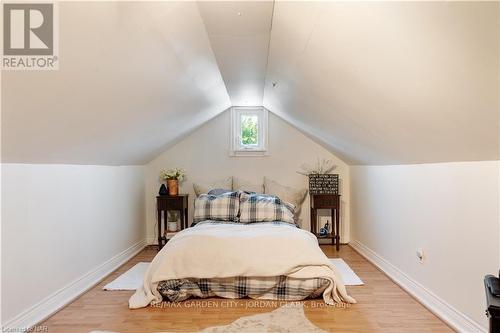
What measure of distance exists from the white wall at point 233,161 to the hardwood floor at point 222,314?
2.17 meters

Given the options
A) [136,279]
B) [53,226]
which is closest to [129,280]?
[136,279]

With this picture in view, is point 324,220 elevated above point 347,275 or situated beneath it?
elevated above

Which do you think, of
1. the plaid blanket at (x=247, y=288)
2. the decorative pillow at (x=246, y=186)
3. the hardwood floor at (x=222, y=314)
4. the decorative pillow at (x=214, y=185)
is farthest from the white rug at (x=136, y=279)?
the decorative pillow at (x=246, y=186)

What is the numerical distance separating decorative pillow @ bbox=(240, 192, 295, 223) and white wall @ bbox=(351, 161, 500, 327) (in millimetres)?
1105

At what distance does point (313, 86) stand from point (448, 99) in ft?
4.21

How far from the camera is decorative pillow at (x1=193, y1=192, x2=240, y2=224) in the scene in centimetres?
417

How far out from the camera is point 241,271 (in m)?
2.90

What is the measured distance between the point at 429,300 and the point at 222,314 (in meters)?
1.67

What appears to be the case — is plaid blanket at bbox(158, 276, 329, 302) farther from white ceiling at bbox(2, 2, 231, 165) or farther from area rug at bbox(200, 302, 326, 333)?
white ceiling at bbox(2, 2, 231, 165)

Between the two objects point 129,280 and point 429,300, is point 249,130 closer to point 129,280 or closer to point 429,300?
point 129,280

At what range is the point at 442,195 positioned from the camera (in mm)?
2623

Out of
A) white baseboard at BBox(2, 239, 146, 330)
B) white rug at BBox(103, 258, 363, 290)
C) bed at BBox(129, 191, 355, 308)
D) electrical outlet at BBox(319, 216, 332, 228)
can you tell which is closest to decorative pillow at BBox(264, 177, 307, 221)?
electrical outlet at BBox(319, 216, 332, 228)

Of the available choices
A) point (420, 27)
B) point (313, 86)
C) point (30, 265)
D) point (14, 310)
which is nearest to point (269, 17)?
point (313, 86)

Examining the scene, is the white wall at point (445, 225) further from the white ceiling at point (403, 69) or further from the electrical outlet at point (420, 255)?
the white ceiling at point (403, 69)
